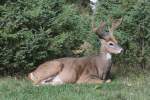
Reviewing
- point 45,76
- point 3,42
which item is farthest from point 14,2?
point 45,76

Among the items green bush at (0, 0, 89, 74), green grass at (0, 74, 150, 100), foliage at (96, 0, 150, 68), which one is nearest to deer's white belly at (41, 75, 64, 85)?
green grass at (0, 74, 150, 100)

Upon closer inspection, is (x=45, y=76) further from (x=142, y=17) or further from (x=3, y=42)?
(x=142, y=17)

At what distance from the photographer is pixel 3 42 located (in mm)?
11922

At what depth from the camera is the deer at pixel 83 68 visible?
11562 mm

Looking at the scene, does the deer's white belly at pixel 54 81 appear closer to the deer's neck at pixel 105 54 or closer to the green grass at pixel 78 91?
the green grass at pixel 78 91

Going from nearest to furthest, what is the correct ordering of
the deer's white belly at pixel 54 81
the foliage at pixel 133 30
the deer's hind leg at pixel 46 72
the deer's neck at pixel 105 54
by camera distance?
the deer's white belly at pixel 54 81, the deer's hind leg at pixel 46 72, the deer's neck at pixel 105 54, the foliage at pixel 133 30

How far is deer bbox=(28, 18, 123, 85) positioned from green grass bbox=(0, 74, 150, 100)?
1.34 feet

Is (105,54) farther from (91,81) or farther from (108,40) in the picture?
(91,81)

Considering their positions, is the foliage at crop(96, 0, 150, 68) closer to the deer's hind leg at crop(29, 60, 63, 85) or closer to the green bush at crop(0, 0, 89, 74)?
the green bush at crop(0, 0, 89, 74)

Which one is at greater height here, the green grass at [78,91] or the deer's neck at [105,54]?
the deer's neck at [105,54]

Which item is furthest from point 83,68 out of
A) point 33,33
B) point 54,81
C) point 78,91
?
point 78,91

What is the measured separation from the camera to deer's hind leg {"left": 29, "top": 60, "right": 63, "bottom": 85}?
37.8 ft

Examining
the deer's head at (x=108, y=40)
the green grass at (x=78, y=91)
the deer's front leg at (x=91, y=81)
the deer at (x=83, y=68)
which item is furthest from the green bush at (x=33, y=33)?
Answer: the deer's front leg at (x=91, y=81)

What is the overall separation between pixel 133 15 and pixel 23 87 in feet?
12.5
